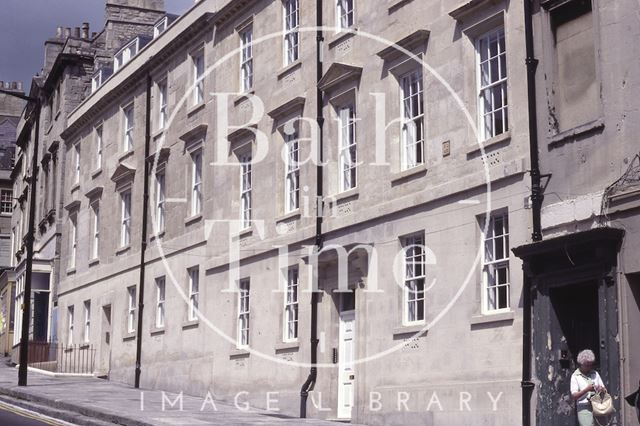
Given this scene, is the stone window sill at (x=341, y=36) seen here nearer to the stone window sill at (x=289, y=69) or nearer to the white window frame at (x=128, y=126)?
the stone window sill at (x=289, y=69)

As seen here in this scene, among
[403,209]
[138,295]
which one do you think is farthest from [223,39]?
[403,209]

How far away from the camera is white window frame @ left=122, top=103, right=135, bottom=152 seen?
1388 inches

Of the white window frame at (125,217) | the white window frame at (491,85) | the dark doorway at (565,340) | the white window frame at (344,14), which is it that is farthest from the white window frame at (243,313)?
the dark doorway at (565,340)

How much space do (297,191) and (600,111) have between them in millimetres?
9951

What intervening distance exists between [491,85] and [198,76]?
13.9m

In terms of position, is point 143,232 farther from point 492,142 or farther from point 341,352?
point 492,142

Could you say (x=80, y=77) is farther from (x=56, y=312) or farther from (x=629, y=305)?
(x=629, y=305)

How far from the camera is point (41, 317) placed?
143ft

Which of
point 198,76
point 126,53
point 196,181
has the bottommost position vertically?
point 196,181

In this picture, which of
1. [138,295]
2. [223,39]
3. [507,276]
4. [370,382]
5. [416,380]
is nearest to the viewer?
[507,276]

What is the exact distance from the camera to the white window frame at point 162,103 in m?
32.5

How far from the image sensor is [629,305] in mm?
14922

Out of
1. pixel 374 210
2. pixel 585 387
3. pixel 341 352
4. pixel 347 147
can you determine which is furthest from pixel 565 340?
pixel 347 147

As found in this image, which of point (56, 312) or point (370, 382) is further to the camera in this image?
point (56, 312)
